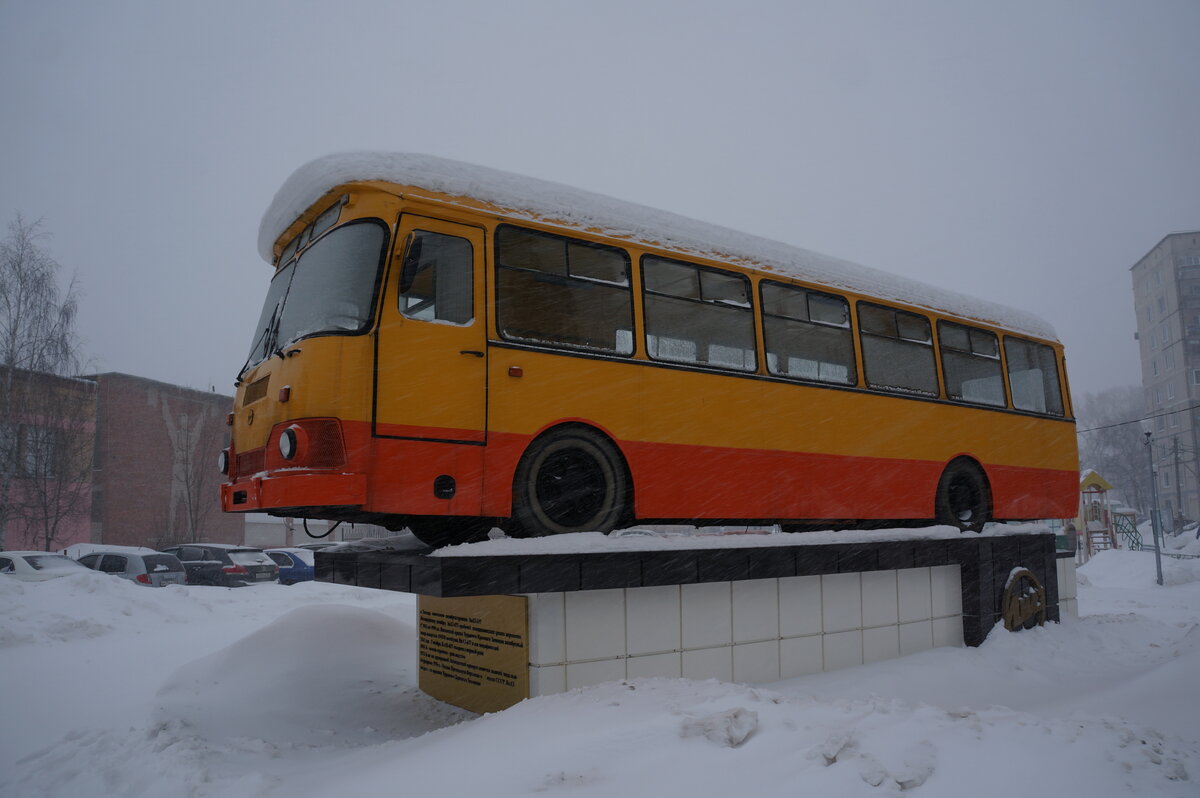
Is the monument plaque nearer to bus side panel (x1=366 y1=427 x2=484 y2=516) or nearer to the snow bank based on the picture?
the snow bank

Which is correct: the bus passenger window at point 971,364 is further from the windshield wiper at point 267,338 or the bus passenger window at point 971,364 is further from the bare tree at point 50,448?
the bare tree at point 50,448

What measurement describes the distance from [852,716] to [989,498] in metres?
6.33

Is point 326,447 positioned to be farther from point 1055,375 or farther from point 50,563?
point 50,563

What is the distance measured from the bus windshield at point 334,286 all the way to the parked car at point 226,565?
18533 millimetres

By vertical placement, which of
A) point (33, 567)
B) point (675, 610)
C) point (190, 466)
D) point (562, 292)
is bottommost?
point (33, 567)

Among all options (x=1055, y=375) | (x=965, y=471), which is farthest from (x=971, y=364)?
(x=1055, y=375)

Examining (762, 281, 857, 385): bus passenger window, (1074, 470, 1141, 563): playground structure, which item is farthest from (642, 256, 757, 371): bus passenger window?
(1074, 470, 1141, 563): playground structure

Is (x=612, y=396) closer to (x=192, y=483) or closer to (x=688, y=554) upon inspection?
(x=688, y=554)

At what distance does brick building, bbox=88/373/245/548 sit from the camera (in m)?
35.6

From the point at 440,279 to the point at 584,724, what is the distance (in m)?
3.38

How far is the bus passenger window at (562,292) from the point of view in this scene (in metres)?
6.47

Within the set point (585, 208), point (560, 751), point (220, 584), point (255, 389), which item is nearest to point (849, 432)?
point (585, 208)

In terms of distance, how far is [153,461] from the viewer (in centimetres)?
3691

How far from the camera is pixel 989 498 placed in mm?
10281
